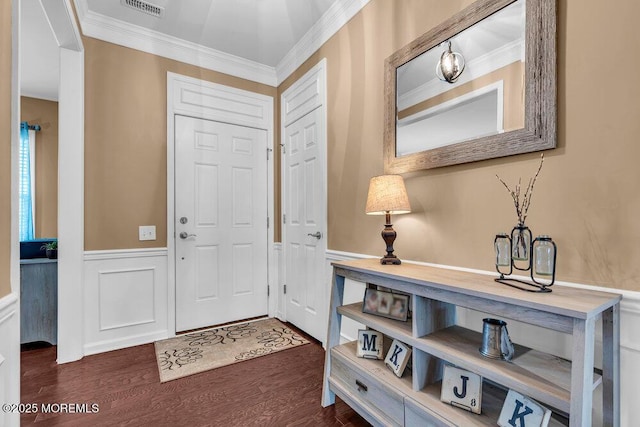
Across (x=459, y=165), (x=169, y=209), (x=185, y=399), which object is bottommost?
(x=185, y=399)

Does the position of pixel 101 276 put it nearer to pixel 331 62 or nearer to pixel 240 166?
pixel 240 166

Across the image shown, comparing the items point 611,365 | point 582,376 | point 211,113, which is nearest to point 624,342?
point 611,365

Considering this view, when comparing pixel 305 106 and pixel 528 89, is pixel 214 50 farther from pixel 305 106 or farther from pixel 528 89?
pixel 528 89

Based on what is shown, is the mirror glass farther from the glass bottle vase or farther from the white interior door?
the white interior door

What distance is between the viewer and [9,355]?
108cm

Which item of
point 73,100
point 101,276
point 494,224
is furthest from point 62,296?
point 494,224

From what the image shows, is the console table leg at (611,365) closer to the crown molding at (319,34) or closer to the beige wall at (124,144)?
the crown molding at (319,34)

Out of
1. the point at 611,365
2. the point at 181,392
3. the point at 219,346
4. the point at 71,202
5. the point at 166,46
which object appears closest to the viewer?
the point at 611,365

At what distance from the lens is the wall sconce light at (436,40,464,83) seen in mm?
1589

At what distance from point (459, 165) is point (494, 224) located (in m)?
0.35

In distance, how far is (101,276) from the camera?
255 cm

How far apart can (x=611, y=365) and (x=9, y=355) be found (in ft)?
6.75

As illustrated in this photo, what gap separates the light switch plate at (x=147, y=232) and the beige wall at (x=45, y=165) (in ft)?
8.54

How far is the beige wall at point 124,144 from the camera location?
254cm
